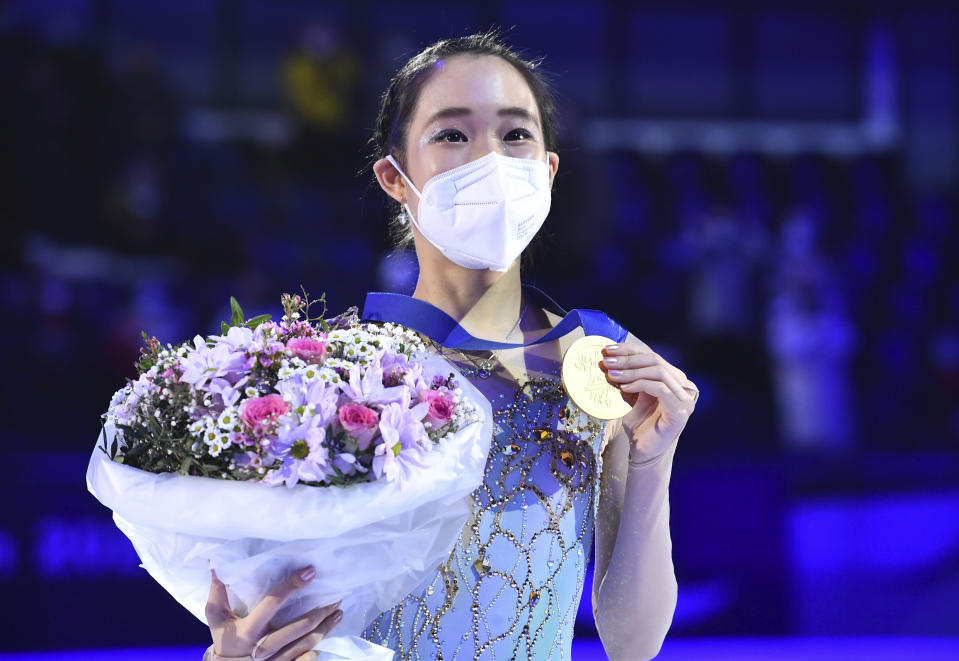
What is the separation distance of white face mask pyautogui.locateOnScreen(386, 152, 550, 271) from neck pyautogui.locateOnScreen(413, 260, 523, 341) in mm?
36

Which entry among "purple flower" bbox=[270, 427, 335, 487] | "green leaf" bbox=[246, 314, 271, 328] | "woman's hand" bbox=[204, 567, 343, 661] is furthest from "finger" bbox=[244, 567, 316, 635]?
"green leaf" bbox=[246, 314, 271, 328]

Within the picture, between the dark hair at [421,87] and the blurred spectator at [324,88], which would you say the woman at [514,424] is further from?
the blurred spectator at [324,88]

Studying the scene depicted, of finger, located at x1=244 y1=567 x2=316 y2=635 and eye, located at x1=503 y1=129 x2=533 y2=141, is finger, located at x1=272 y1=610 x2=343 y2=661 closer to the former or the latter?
finger, located at x1=244 y1=567 x2=316 y2=635

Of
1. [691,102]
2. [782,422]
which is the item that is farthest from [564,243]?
[691,102]

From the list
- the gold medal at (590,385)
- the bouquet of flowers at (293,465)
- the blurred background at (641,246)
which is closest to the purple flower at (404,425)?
the bouquet of flowers at (293,465)

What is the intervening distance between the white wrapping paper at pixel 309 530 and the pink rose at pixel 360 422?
2.3 inches

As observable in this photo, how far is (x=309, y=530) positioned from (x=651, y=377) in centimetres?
63

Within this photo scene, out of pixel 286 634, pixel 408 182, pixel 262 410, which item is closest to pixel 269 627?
pixel 286 634

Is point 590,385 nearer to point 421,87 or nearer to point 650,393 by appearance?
point 650,393

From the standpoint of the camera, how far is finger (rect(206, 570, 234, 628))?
1.47 m

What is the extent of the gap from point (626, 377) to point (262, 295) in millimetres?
4292

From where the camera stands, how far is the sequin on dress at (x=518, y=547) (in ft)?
5.80

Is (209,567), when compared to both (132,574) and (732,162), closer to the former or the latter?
(132,574)

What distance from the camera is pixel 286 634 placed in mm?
1445
